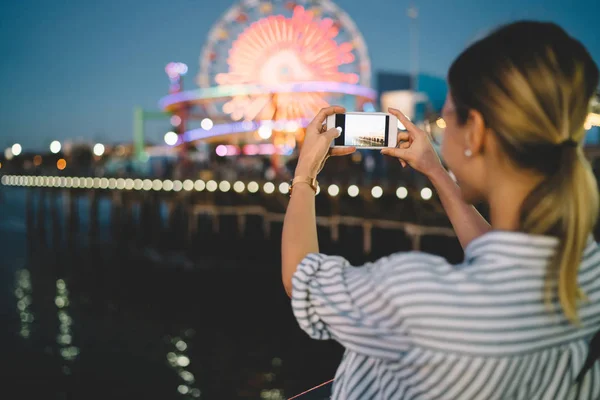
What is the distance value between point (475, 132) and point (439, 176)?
572mm

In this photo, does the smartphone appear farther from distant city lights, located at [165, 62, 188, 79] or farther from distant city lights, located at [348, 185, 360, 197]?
distant city lights, located at [165, 62, 188, 79]

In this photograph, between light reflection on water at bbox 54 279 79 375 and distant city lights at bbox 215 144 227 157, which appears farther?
distant city lights at bbox 215 144 227 157

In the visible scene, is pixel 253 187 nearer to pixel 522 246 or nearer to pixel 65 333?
pixel 65 333

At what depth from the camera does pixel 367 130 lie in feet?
5.52

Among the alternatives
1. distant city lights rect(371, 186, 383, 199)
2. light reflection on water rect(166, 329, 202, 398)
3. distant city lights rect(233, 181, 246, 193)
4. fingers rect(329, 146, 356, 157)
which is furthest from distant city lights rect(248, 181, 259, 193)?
fingers rect(329, 146, 356, 157)

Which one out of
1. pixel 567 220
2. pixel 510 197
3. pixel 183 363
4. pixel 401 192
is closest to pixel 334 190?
pixel 401 192

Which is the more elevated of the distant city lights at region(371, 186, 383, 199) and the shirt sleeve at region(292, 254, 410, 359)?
the shirt sleeve at region(292, 254, 410, 359)

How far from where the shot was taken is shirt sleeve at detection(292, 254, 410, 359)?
1076 millimetres

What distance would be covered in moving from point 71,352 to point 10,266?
48.6 feet

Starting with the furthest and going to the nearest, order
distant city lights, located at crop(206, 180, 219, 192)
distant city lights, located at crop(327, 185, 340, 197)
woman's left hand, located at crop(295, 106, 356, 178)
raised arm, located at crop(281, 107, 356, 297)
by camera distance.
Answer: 1. distant city lights, located at crop(206, 180, 219, 192)
2. distant city lights, located at crop(327, 185, 340, 197)
3. woman's left hand, located at crop(295, 106, 356, 178)
4. raised arm, located at crop(281, 107, 356, 297)

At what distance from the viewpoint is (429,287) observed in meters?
1.04

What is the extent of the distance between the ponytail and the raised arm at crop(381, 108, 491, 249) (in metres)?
0.60

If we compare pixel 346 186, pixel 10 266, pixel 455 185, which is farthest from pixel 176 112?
pixel 455 185

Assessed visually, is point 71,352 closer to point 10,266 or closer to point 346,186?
point 346,186
